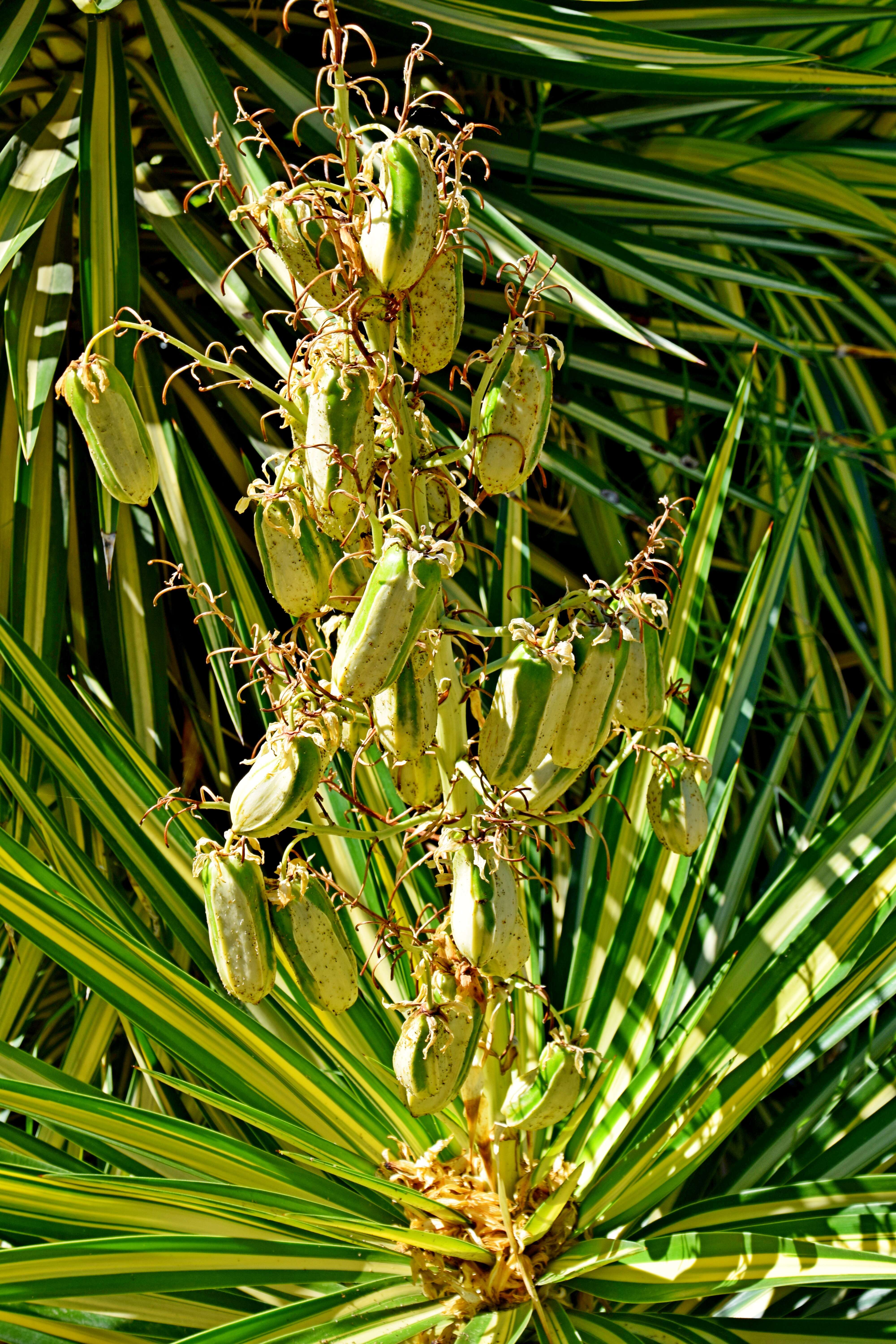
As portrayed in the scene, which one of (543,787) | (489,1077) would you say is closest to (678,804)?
(543,787)

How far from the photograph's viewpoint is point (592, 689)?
1.86ft

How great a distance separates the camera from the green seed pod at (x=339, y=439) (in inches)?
21.2

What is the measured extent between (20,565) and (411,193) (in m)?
0.68

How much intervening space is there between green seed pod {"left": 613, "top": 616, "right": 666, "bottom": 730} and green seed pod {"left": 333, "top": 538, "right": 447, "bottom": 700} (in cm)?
13

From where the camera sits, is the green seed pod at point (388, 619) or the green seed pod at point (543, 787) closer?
the green seed pod at point (388, 619)

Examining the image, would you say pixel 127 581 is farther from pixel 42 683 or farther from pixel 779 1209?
pixel 779 1209

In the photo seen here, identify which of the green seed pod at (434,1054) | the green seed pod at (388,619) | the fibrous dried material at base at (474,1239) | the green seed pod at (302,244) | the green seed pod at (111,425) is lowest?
the fibrous dried material at base at (474,1239)

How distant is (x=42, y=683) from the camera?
0.91 metres

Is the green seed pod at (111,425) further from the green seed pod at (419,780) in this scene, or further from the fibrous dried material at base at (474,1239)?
the fibrous dried material at base at (474,1239)

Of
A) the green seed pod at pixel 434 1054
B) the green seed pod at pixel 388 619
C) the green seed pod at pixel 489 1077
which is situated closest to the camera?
the green seed pod at pixel 388 619

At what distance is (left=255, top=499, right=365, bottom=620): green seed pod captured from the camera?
58cm

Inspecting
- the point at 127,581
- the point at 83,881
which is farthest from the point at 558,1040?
the point at 127,581

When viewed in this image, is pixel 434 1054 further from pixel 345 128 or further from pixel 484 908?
pixel 345 128

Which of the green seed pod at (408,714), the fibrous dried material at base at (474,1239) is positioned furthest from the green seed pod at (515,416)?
the fibrous dried material at base at (474,1239)
